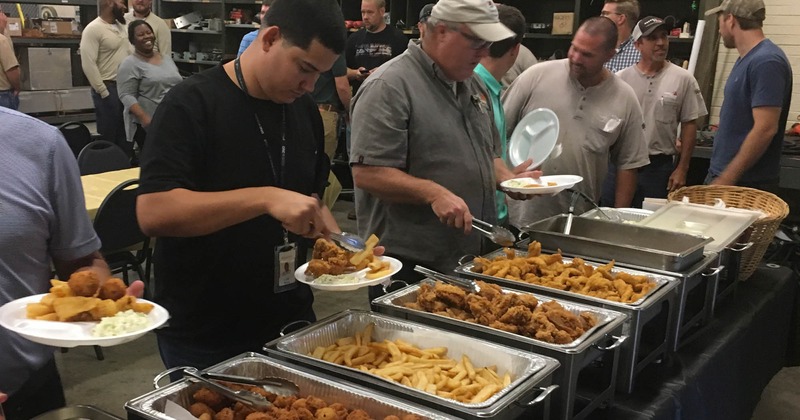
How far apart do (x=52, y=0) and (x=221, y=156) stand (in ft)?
21.7

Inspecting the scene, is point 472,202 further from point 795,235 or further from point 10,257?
point 795,235

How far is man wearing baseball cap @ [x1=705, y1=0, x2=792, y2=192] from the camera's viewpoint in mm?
3143

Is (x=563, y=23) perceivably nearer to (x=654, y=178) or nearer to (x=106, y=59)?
(x=654, y=178)

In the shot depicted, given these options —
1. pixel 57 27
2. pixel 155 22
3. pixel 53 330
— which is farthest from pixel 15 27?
pixel 53 330

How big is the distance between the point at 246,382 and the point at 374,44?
4833 mm

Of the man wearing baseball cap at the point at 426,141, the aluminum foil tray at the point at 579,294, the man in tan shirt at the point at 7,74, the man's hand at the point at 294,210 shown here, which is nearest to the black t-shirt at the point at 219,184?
the man's hand at the point at 294,210

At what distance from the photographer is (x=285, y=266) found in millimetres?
Result: 1537

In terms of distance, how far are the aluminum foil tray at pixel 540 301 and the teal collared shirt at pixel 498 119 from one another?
823mm

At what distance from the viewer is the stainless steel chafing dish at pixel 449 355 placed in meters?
1.14

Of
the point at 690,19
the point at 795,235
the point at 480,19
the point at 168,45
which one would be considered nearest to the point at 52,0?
the point at 168,45

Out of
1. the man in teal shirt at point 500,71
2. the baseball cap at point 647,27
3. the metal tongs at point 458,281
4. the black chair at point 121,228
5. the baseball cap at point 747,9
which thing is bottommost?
the black chair at point 121,228

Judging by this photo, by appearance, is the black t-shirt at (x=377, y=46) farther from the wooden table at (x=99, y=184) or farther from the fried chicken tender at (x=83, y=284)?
the fried chicken tender at (x=83, y=284)

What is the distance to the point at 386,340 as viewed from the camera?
147 centimetres

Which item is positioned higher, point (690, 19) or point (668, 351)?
point (690, 19)
